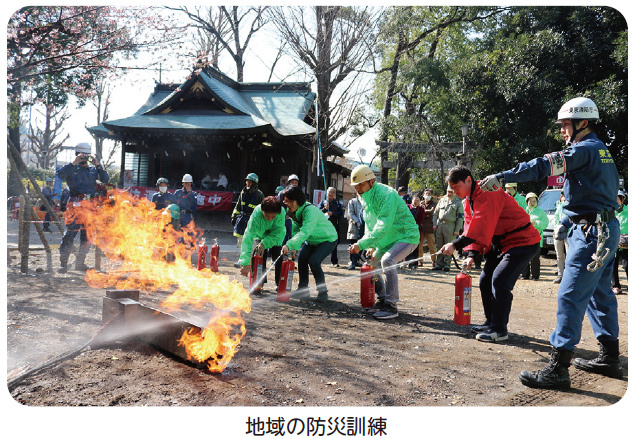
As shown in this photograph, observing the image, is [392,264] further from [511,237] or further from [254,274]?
[254,274]

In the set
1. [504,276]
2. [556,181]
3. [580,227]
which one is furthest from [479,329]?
[556,181]

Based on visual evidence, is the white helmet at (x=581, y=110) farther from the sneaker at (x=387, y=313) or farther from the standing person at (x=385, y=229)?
the sneaker at (x=387, y=313)

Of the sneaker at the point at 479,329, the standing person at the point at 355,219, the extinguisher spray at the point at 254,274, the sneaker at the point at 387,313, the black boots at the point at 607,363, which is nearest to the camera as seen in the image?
the black boots at the point at 607,363

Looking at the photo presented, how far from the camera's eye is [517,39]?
17.3m

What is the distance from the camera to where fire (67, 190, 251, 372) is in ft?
12.5

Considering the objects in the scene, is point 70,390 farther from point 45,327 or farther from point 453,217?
point 453,217

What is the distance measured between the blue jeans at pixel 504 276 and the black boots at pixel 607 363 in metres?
0.99

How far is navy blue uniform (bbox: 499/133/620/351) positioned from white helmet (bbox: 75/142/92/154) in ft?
26.6

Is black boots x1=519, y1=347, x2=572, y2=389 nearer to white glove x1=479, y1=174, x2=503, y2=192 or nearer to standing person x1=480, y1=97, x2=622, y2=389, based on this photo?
standing person x1=480, y1=97, x2=622, y2=389

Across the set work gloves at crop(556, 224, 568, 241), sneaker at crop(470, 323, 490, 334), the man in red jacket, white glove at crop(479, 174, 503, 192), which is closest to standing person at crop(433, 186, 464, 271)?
work gloves at crop(556, 224, 568, 241)

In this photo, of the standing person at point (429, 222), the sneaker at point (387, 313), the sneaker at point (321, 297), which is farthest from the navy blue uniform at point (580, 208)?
the standing person at point (429, 222)

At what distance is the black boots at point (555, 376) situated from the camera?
3588 mm

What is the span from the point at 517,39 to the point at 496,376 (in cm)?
1696

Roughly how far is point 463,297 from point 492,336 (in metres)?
0.61
